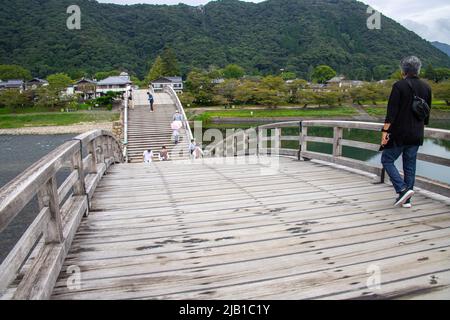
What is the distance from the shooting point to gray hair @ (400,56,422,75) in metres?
3.60

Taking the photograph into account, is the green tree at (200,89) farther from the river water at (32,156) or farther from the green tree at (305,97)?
the river water at (32,156)

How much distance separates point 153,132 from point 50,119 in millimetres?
45425

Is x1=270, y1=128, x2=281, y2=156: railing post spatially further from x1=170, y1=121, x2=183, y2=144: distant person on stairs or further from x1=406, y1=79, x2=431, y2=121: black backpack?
x1=170, y1=121, x2=183, y2=144: distant person on stairs

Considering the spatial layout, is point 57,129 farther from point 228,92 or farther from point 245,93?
point 245,93

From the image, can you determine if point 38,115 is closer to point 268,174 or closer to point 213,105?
point 213,105

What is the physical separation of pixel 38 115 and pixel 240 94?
119ft

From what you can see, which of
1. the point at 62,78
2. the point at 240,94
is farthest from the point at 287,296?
the point at 62,78

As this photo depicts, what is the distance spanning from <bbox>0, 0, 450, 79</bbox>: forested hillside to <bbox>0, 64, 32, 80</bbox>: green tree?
22.5 feet

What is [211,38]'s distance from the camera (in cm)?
13762

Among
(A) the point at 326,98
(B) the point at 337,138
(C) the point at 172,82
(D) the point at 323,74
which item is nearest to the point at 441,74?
(D) the point at 323,74

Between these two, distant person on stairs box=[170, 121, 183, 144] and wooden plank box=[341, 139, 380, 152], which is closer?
wooden plank box=[341, 139, 380, 152]

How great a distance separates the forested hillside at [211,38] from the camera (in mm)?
105062

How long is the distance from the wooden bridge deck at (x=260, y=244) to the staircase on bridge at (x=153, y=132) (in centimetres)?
1299

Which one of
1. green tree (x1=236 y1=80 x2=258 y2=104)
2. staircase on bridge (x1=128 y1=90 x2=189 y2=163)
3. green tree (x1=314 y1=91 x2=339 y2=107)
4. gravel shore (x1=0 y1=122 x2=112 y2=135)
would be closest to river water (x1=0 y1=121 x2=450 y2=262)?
gravel shore (x1=0 y1=122 x2=112 y2=135)
